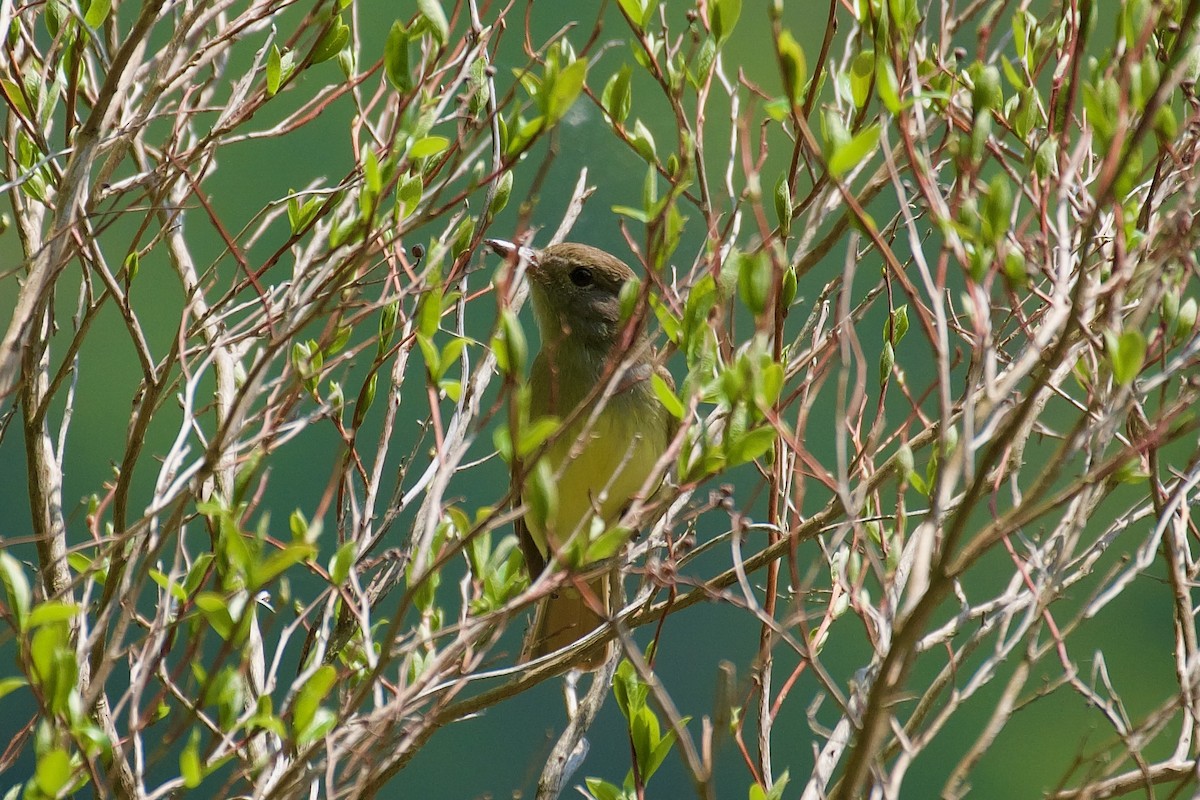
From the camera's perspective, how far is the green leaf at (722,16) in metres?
1.37

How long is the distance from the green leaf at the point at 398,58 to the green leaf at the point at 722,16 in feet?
1.05

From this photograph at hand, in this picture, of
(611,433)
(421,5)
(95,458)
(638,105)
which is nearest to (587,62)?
(421,5)

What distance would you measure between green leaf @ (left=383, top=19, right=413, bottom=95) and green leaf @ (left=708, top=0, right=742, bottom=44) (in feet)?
1.05

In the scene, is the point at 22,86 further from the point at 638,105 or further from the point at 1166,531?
the point at 638,105

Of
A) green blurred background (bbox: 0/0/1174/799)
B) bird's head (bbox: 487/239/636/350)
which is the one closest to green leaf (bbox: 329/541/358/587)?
bird's head (bbox: 487/239/636/350)

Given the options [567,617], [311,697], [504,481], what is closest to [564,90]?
[311,697]

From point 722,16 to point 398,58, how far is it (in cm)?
34

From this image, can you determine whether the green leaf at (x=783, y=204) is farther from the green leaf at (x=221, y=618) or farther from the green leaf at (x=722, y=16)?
the green leaf at (x=221, y=618)

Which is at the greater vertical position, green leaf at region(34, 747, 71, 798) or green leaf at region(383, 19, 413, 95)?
green leaf at region(383, 19, 413, 95)

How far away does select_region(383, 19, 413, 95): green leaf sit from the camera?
1.27 m

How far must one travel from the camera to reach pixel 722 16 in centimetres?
138

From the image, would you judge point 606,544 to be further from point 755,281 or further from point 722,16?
point 722,16

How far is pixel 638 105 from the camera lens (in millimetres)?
3664

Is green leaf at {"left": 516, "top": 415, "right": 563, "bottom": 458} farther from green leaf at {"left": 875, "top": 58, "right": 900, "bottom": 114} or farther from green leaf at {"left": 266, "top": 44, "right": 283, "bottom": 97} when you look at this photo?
green leaf at {"left": 266, "top": 44, "right": 283, "bottom": 97}
